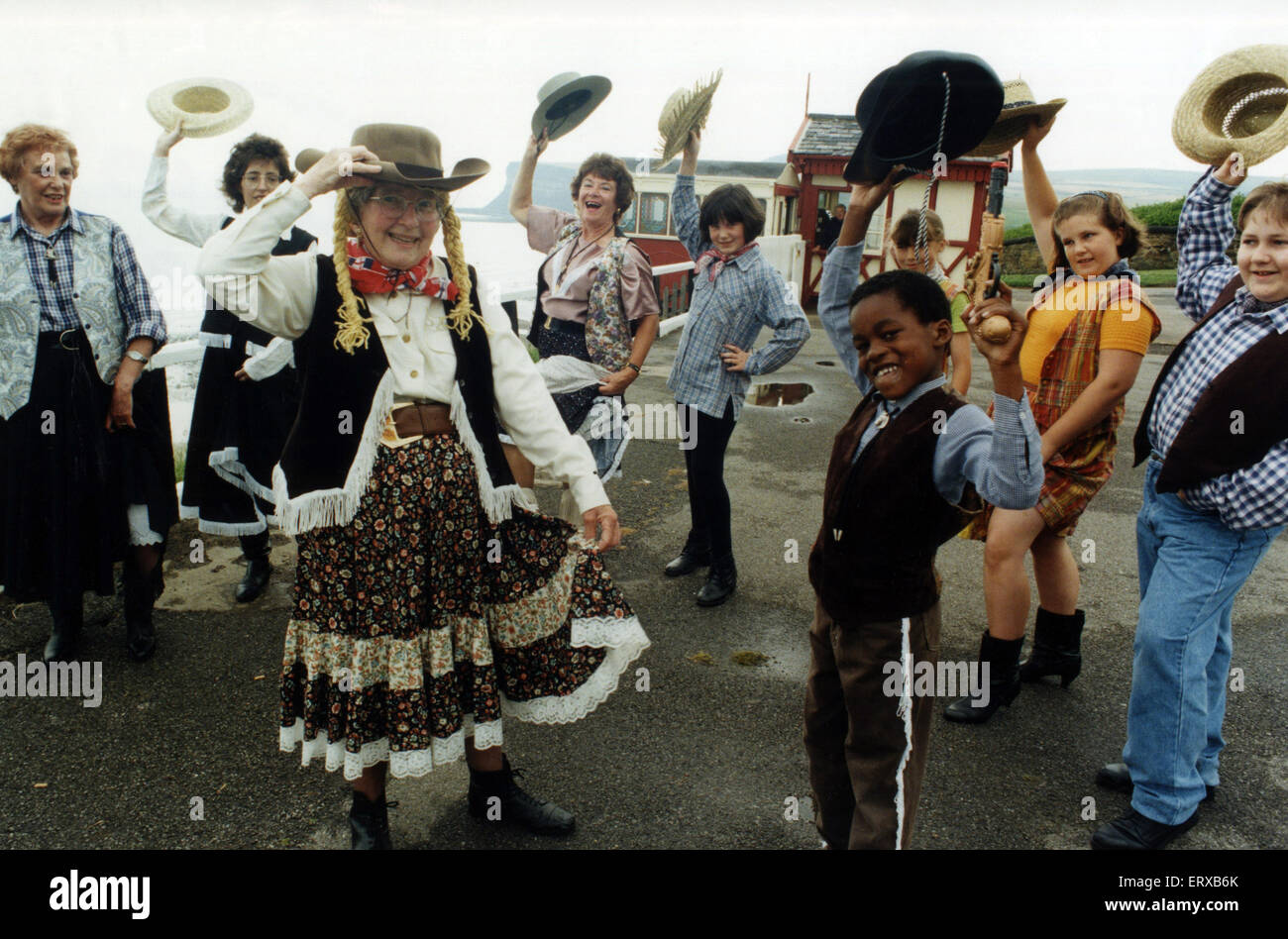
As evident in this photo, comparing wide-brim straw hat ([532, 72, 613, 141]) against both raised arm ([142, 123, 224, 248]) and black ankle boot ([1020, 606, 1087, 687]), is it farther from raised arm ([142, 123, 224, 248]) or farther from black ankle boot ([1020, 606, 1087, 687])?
black ankle boot ([1020, 606, 1087, 687])

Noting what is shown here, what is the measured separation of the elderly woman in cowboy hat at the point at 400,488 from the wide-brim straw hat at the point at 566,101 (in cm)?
180

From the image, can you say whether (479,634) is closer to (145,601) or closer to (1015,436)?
(1015,436)

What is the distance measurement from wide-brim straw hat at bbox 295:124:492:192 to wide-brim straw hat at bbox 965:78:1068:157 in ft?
4.60

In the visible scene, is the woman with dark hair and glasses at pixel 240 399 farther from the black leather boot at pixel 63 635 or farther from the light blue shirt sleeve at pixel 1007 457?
the light blue shirt sleeve at pixel 1007 457

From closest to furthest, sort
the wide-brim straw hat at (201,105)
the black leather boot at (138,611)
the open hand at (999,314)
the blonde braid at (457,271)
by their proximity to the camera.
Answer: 1. the open hand at (999,314)
2. the blonde braid at (457,271)
3. the wide-brim straw hat at (201,105)
4. the black leather boot at (138,611)

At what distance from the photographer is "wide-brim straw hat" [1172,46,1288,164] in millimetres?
2877

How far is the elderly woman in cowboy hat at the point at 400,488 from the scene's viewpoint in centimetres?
243

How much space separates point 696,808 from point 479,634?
0.99 metres

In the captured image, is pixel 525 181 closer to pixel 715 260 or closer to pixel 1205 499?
pixel 715 260

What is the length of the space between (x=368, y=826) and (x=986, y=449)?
204 cm

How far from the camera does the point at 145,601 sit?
3.99 m

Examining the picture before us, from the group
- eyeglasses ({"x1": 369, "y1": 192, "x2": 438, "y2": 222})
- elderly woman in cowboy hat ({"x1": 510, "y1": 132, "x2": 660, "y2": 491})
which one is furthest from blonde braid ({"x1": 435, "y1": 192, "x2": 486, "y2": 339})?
elderly woman in cowboy hat ({"x1": 510, "y1": 132, "x2": 660, "y2": 491})

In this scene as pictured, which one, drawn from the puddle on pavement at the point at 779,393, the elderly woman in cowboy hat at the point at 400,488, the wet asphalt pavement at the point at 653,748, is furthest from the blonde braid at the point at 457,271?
the puddle on pavement at the point at 779,393
